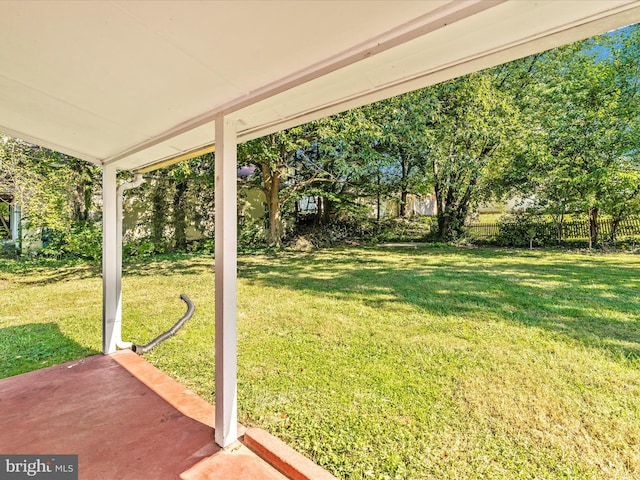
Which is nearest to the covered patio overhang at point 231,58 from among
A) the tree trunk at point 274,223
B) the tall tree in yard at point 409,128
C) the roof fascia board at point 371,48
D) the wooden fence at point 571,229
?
the roof fascia board at point 371,48

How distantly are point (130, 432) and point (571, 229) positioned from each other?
11.9 meters

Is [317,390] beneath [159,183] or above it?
beneath

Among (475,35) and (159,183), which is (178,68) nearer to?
(475,35)

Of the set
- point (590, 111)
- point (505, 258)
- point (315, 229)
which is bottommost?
point (505, 258)

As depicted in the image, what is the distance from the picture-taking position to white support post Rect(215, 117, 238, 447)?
177 centimetres

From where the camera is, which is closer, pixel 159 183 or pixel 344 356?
pixel 344 356

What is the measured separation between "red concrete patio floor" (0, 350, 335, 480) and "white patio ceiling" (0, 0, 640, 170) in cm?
183

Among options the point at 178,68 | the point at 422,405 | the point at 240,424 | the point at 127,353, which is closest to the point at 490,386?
the point at 422,405

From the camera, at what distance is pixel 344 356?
2.97m

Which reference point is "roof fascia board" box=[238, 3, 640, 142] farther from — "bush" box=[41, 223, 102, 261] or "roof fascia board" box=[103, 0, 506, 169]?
"bush" box=[41, 223, 102, 261]

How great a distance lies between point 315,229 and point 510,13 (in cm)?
1106

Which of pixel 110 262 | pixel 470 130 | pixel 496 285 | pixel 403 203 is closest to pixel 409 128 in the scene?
pixel 470 130

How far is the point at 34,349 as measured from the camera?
3205mm

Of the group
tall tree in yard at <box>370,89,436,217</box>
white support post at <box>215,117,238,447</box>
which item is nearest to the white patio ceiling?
white support post at <box>215,117,238,447</box>
